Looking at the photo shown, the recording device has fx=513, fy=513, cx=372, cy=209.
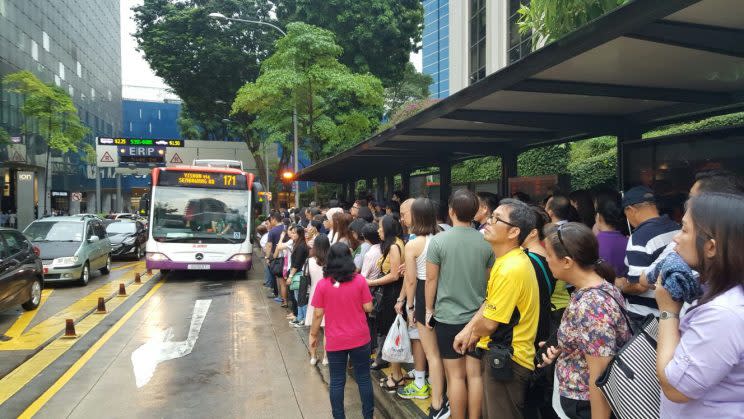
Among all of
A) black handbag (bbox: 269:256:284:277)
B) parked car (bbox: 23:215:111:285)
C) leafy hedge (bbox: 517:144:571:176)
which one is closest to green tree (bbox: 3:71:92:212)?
parked car (bbox: 23:215:111:285)

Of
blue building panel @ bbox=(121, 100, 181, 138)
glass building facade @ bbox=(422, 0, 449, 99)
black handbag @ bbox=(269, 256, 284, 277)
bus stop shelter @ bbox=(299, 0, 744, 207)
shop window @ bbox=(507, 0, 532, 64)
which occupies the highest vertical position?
glass building facade @ bbox=(422, 0, 449, 99)

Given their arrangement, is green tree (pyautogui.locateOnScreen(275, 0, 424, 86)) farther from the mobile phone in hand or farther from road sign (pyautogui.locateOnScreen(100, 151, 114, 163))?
the mobile phone in hand

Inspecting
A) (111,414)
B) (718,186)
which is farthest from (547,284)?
(111,414)

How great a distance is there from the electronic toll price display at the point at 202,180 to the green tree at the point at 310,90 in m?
6.49

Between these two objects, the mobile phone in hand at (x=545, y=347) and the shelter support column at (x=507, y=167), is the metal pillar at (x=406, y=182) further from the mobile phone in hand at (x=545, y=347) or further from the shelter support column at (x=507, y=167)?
the mobile phone in hand at (x=545, y=347)

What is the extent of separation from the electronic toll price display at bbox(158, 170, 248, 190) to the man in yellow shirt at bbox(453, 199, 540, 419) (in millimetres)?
11563

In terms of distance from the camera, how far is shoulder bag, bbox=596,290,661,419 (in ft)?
6.93

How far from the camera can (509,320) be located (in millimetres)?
3113

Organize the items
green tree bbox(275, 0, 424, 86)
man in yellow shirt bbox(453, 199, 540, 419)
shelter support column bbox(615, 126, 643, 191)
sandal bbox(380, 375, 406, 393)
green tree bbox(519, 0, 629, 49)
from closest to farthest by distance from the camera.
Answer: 1. man in yellow shirt bbox(453, 199, 540, 419)
2. sandal bbox(380, 375, 406, 393)
3. shelter support column bbox(615, 126, 643, 191)
4. green tree bbox(519, 0, 629, 49)
5. green tree bbox(275, 0, 424, 86)

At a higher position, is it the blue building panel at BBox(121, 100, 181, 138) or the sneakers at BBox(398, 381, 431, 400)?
the blue building panel at BBox(121, 100, 181, 138)

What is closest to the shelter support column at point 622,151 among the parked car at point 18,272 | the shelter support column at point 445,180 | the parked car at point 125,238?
the shelter support column at point 445,180

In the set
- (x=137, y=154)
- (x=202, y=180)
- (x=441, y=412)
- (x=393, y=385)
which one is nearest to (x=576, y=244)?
(x=441, y=412)

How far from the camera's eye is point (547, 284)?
10.8 feet

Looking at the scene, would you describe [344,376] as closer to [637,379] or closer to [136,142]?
[637,379]
